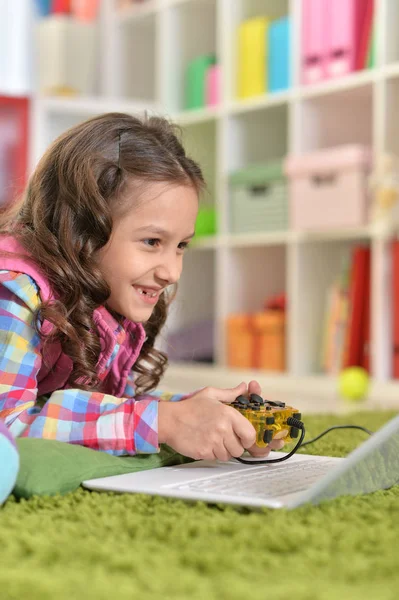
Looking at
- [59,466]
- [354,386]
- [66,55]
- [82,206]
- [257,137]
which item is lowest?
[354,386]

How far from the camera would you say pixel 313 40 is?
2766 millimetres

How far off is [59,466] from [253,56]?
238 cm

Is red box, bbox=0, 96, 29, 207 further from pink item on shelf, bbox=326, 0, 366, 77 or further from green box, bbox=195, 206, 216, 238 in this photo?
pink item on shelf, bbox=326, 0, 366, 77

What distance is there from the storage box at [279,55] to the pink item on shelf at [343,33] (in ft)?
0.64

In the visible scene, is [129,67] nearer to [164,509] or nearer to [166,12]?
[166,12]

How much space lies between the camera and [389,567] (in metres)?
0.62

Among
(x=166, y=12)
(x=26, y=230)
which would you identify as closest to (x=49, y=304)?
(x=26, y=230)

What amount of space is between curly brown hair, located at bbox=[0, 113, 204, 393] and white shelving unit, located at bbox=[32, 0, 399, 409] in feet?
4.70

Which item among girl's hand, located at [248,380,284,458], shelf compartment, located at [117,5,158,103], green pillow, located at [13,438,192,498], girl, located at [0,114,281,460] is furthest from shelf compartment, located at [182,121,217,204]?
green pillow, located at [13,438,192,498]

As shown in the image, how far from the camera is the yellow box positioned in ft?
9.87

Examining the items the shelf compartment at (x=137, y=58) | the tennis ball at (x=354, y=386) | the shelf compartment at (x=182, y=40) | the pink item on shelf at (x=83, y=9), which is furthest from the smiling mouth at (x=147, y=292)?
the pink item on shelf at (x=83, y=9)

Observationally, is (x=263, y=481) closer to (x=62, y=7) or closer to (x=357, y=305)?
(x=357, y=305)

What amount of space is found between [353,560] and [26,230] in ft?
2.22

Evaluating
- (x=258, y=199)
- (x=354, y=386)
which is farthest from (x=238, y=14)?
(x=354, y=386)
